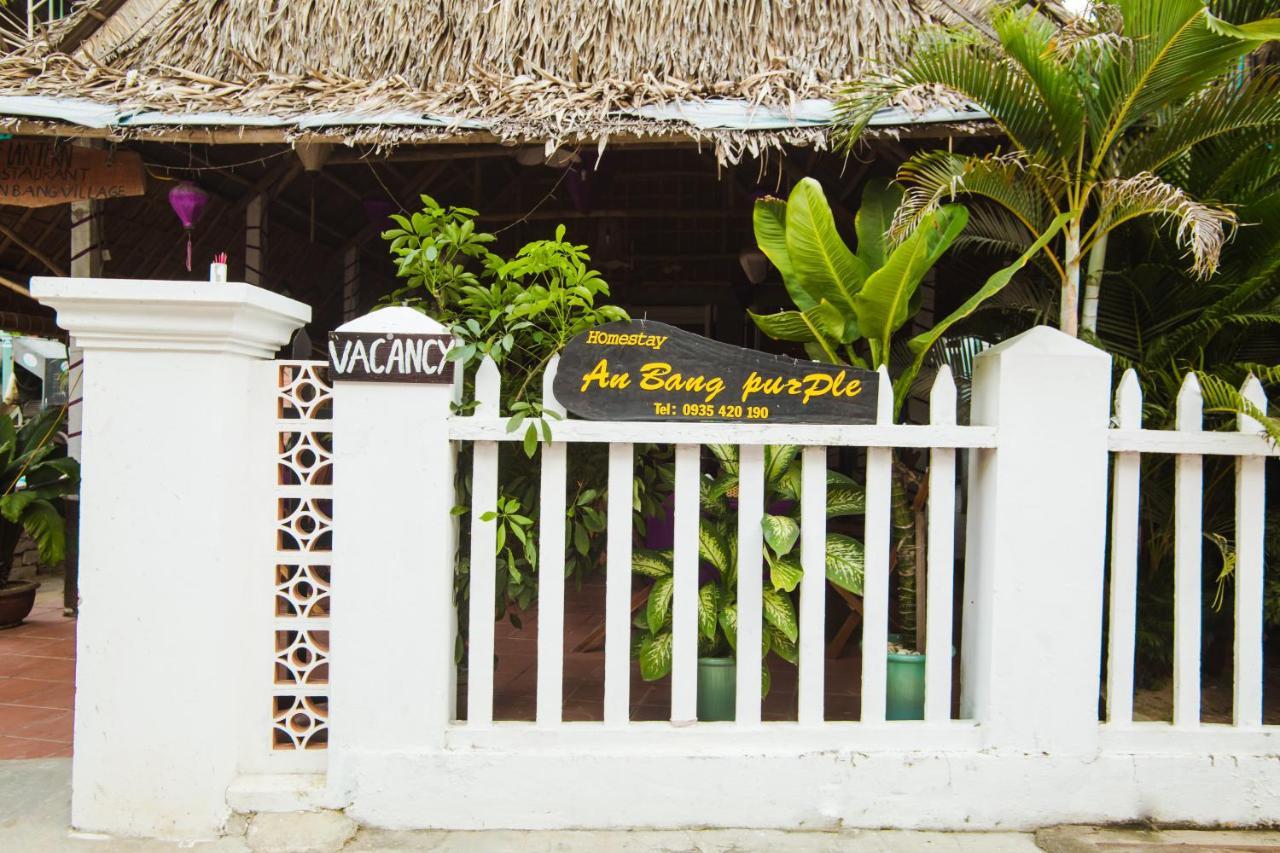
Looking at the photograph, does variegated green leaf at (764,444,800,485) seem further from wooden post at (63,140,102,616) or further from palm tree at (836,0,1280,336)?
wooden post at (63,140,102,616)

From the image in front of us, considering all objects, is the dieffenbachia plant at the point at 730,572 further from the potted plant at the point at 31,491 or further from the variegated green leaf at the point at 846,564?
the potted plant at the point at 31,491

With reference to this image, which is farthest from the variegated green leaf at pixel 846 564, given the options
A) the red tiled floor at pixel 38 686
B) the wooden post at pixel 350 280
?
the wooden post at pixel 350 280

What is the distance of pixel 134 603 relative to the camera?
2588mm

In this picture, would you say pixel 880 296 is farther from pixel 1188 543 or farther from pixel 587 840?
pixel 587 840

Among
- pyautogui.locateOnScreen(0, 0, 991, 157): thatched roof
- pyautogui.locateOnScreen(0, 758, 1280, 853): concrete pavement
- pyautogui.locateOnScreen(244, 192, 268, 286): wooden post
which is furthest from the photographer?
pyautogui.locateOnScreen(244, 192, 268, 286): wooden post

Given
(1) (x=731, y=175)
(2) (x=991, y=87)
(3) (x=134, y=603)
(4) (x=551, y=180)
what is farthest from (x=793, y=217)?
(4) (x=551, y=180)

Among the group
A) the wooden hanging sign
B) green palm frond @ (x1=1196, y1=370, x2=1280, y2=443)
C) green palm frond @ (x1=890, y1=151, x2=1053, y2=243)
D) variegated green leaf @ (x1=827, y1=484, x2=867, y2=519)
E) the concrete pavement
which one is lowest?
the concrete pavement

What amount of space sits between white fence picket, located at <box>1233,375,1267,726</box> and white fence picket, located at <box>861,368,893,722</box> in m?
1.14

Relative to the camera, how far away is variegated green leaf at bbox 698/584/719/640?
289cm

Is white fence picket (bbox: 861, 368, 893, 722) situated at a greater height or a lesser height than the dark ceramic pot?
greater

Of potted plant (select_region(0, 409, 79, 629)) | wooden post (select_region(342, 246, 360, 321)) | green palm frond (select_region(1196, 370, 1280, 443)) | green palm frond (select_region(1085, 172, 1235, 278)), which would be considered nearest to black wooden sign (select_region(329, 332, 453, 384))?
green palm frond (select_region(1085, 172, 1235, 278))

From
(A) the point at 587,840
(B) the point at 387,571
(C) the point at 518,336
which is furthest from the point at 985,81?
(A) the point at 587,840

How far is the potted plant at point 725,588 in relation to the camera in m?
2.85

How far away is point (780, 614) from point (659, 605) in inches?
15.6
